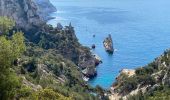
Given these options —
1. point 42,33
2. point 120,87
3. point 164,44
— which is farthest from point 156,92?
point 164,44

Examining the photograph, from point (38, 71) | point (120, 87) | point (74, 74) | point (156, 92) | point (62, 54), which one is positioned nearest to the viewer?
point (156, 92)

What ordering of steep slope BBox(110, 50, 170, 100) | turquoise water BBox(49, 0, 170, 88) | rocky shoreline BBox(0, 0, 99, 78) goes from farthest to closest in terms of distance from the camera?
turquoise water BBox(49, 0, 170, 88) → rocky shoreline BBox(0, 0, 99, 78) → steep slope BBox(110, 50, 170, 100)

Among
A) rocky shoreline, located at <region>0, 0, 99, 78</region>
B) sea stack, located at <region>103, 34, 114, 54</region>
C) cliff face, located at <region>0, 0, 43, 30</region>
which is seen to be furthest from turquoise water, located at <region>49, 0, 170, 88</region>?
cliff face, located at <region>0, 0, 43, 30</region>

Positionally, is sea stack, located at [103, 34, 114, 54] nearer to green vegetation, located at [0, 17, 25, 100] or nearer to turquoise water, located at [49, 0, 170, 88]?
turquoise water, located at [49, 0, 170, 88]

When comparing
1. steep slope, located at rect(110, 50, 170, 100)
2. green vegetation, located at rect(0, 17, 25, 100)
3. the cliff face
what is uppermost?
the cliff face

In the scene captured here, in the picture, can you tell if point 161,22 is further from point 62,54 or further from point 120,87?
point 120,87

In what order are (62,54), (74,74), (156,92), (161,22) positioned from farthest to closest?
(161,22) → (62,54) → (74,74) → (156,92)
